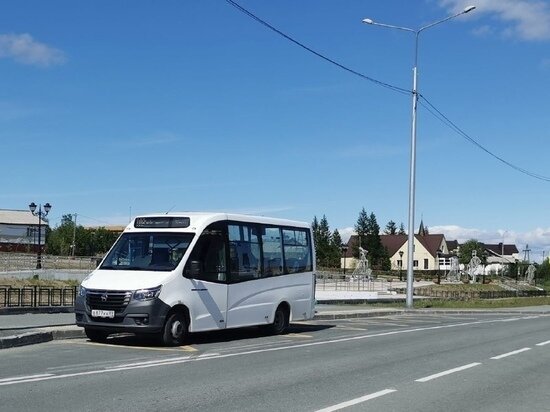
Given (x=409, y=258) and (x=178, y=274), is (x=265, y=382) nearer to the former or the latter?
(x=178, y=274)

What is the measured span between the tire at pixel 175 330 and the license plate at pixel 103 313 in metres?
1.06

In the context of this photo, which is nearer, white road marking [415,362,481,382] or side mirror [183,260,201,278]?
white road marking [415,362,481,382]

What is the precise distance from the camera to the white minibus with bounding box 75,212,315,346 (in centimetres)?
1424

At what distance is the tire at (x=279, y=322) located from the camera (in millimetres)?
18500

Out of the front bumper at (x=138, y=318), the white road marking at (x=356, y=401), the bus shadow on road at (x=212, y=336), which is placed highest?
the front bumper at (x=138, y=318)

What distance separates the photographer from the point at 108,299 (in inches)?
562

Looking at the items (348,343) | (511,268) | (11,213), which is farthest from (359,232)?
(348,343)

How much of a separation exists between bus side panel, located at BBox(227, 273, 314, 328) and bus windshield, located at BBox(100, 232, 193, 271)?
1.76 metres

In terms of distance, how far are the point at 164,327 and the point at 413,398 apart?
6.51m

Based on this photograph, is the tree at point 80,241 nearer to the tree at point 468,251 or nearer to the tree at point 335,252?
the tree at point 335,252

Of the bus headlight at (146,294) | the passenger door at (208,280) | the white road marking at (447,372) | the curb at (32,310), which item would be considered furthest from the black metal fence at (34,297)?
the white road marking at (447,372)

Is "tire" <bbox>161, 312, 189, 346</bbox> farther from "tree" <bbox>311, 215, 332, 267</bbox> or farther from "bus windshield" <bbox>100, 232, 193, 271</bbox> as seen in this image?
"tree" <bbox>311, 215, 332, 267</bbox>

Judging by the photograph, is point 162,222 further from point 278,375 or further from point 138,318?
point 278,375

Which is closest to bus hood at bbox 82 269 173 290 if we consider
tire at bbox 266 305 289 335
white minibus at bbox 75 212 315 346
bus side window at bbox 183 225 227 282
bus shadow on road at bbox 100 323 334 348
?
white minibus at bbox 75 212 315 346
